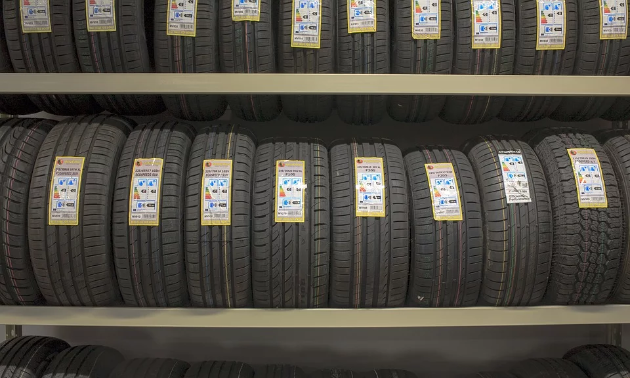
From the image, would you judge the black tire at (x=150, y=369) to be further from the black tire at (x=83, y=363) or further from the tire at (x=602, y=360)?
the tire at (x=602, y=360)

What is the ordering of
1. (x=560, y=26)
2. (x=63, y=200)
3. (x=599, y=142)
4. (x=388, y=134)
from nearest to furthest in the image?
1. (x=63, y=200)
2. (x=560, y=26)
3. (x=599, y=142)
4. (x=388, y=134)

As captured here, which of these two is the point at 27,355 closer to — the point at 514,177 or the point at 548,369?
the point at 514,177

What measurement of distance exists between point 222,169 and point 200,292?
0.44m

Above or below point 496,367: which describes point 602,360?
above

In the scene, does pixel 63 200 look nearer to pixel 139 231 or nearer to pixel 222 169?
pixel 139 231

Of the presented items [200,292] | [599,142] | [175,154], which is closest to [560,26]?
[599,142]

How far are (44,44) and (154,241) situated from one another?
0.84 metres

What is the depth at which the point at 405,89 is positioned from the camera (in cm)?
138

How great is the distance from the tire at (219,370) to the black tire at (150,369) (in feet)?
0.17

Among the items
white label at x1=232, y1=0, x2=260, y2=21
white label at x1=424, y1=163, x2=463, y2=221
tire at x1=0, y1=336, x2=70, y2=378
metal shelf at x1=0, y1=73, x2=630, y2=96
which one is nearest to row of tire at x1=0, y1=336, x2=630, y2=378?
tire at x1=0, y1=336, x2=70, y2=378

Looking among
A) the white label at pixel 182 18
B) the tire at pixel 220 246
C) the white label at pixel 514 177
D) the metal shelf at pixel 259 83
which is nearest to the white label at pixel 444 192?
the white label at pixel 514 177

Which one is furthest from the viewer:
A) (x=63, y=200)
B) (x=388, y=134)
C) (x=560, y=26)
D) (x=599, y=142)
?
(x=388, y=134)

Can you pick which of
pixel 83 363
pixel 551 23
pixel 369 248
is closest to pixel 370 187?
pixel 369 248

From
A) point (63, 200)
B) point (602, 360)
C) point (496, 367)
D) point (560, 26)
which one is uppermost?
point (560, 26)
